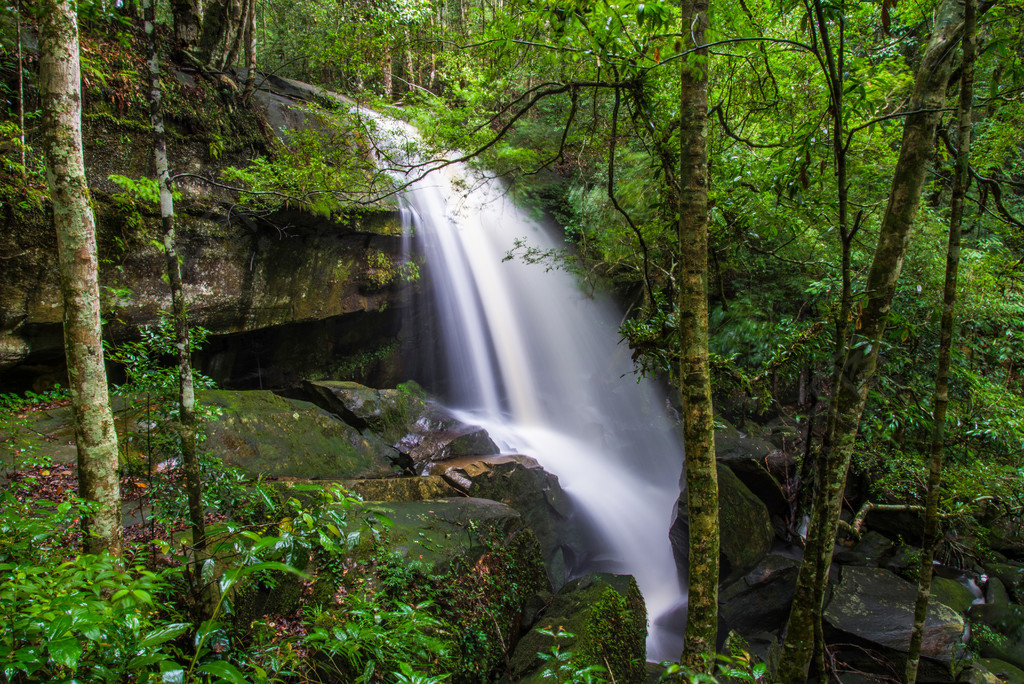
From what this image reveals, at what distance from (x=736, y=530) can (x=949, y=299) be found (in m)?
5.18

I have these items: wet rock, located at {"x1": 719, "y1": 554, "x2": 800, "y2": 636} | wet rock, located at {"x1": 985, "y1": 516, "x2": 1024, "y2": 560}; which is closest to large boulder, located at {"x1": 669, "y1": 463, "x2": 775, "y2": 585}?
wet rock, located at {"x1": 719, "y1": 554, "x2": 800, "y2": 636}

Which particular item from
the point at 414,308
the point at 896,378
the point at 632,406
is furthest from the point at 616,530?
the point at 414,308

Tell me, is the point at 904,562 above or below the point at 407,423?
below

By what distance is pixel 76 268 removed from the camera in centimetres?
276

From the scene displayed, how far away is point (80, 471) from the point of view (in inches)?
109

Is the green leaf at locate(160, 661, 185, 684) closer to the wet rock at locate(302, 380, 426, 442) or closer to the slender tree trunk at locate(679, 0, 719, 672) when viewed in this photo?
the slender tree trunk at locate(679, 0, 719, 672)

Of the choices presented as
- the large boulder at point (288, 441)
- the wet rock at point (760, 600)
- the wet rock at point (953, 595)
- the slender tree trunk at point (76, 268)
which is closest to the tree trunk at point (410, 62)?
the slender tree trunk at point (76, 268)

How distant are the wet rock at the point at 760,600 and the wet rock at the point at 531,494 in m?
2.27

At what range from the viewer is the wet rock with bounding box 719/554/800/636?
5.93 m

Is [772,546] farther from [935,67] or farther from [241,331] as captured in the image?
[241,331]

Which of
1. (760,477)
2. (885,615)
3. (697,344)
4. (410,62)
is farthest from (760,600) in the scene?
(410,62)

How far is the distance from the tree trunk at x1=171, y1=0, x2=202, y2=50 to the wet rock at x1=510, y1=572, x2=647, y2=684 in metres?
9.86

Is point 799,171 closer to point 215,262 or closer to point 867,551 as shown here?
point 867,551

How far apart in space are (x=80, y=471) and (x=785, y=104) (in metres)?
6.96
